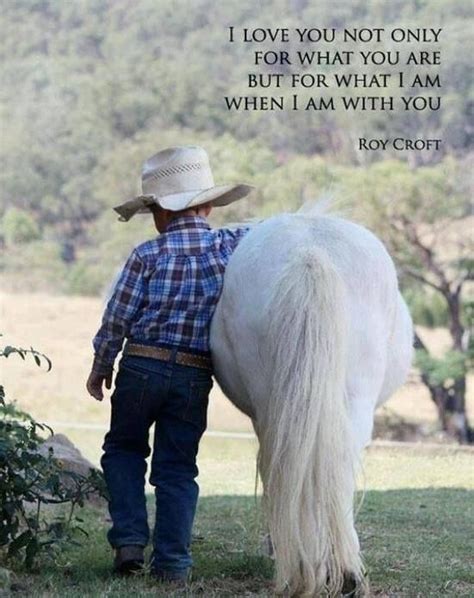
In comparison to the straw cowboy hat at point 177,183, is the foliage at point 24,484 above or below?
below

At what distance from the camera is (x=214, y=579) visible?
3848mm

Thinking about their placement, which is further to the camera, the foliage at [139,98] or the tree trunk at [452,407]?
the foliage at [139,98]

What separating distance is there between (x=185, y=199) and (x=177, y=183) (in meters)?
0.10

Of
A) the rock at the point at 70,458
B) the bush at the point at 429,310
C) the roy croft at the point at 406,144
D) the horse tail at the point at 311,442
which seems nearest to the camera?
the horse tail at the point at 311,442

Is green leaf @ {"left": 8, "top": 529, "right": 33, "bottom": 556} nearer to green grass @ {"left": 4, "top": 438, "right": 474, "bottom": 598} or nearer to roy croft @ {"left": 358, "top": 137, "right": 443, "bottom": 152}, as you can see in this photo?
green grass @ {"left": 4, "top": 438, "right": 474, "bottom": 598}

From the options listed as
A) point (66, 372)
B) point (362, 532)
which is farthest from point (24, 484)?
point (66, 372)

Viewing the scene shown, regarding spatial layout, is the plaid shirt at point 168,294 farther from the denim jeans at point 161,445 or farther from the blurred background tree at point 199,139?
the blurred background tree at point 199,139

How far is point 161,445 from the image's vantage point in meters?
3.79

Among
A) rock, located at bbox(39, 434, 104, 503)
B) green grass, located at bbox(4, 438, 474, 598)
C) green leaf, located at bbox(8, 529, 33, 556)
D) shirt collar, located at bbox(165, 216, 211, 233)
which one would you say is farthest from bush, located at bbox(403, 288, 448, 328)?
green leaf, located at bbox(8, 529, 33, 556)

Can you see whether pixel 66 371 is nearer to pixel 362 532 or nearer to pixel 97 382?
pixel 362 532

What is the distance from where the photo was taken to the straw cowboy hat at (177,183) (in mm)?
3900

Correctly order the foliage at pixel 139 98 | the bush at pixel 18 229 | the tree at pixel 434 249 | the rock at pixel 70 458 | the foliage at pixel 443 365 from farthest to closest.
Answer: the bush at pixel 18 229, the foliage at pixel 139 98, the tree at pixel 434 249, the foliage at pixel 443 365, the rock at pixel 70 458

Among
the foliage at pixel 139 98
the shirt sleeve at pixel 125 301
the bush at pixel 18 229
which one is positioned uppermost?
the foliage at pixel 139 98

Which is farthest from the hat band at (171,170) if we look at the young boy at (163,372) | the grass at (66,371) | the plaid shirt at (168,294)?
the grass at (66,371)
